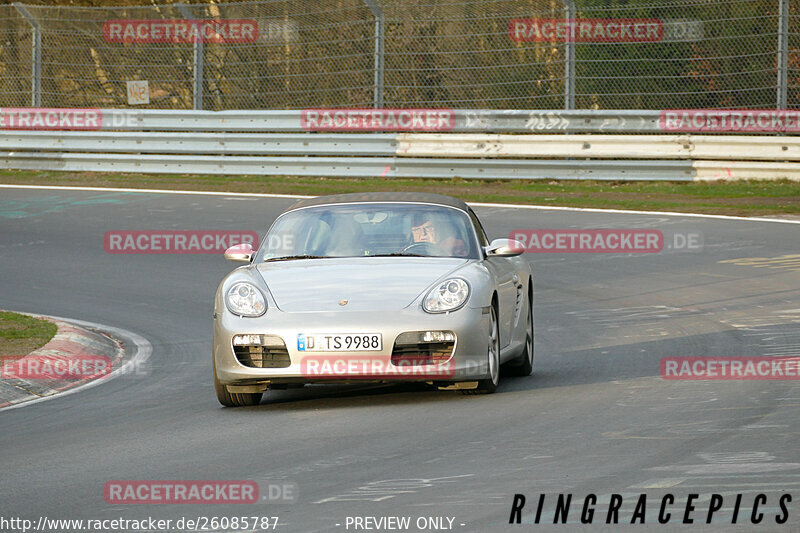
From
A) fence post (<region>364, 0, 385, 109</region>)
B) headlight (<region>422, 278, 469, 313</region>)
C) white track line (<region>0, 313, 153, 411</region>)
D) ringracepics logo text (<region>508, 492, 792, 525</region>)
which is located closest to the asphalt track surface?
ringracepics logo text (<region>508, 492, 792, 525</region>)

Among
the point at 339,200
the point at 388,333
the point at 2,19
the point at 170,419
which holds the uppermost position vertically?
the point at 2,19

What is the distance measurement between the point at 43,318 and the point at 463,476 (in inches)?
272

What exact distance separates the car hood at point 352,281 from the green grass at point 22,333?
2.54 meters

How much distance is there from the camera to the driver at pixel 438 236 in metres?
9.12

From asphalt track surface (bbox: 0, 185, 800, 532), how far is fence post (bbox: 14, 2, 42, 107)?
39.2 feet

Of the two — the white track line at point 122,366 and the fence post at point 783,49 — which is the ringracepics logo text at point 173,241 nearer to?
the white track line at point 122,366

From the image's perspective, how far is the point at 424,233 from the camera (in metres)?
9.21

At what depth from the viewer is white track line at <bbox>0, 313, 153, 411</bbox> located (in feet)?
29.9

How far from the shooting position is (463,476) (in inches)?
241

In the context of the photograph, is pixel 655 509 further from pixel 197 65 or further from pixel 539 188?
pixel 197 65

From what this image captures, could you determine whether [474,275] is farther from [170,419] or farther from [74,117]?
[74,117]

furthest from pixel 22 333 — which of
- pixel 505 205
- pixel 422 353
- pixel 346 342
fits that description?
pixel 505 205

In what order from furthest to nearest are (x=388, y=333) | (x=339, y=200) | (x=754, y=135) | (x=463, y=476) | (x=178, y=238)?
(x=754, y=135)
(x=178, y=238)
(x=339, y=200)
(x=388, y=333)
(x=463, y=476)

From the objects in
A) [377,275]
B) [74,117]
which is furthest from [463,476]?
[74,117]
